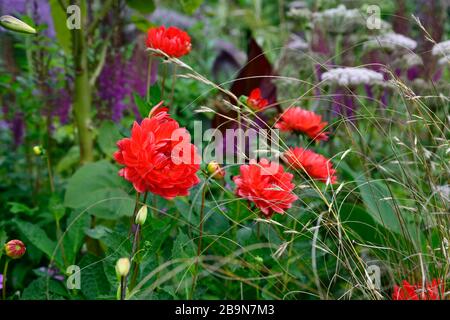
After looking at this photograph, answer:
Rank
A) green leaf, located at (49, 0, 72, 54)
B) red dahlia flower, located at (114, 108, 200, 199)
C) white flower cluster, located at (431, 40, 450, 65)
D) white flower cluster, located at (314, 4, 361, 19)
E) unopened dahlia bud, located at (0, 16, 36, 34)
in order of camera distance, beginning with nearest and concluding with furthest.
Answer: red dahlia flower, located at (114, 108, 200, 199), unopened dahlia bud, located at (0, 16, 36, 34), white flower cluster, located at (431, 40, 450, 65), green leaf, located at (49, 0, 72, 54), white flower cluster, located at (314, 4, 361, 19)

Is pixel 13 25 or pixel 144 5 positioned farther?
pixel 144 5

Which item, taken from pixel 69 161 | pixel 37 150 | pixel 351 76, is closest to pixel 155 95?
pixel 37 150

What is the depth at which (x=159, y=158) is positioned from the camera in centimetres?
74

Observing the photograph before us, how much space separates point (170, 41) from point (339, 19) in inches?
34.6

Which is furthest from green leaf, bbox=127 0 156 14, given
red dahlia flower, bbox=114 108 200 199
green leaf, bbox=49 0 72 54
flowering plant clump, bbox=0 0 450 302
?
red dahlia flower, bbox=114 108 200 199

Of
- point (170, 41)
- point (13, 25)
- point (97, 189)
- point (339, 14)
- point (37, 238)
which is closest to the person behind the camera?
point (13, 25)

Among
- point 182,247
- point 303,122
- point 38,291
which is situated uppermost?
point 303,122

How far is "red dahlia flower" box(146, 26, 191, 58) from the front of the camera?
0.97 meters

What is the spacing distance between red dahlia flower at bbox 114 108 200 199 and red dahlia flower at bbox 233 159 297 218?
0.39ft

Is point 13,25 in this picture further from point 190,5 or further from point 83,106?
point 190,5

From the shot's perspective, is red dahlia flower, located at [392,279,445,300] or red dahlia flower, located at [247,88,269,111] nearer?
red dahlia flower, located at [392,279,445,300]

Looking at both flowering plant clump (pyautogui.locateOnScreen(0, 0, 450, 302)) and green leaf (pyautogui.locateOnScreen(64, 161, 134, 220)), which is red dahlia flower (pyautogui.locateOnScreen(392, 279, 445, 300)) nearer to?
flowering plant clump (pyautogui.locateOnScreen(0, 0, 450, 302))

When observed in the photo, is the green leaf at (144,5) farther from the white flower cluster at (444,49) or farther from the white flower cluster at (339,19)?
the white flower cluster at (444,49)
